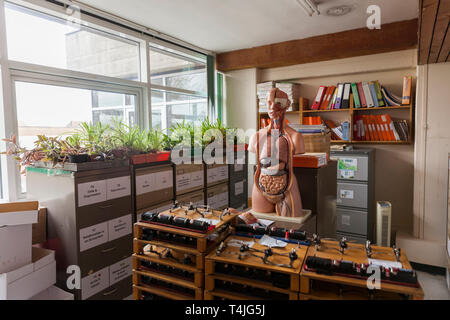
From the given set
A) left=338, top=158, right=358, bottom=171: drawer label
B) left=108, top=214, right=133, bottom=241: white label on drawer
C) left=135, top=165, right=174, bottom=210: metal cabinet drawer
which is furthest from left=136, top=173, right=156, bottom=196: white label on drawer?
left=338, top=158, right=358, bottom=171: drawer label

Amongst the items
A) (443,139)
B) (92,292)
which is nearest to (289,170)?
(92,292)

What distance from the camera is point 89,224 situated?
2.01m

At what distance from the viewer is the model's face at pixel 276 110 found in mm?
1869

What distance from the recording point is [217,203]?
10.7 feet

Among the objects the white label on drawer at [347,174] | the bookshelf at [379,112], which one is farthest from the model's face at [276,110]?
the bookshelf at [379,112]

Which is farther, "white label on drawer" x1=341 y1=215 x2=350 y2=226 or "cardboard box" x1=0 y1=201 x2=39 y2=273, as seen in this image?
"white label on drawer" x1=341 y1=215 x2=350 y2=226

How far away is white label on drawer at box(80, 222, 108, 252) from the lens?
6.49 feet

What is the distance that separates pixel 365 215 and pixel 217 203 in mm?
1712

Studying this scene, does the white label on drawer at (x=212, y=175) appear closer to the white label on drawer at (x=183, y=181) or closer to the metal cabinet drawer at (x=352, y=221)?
the white label on drawer at (x=183, y=181)

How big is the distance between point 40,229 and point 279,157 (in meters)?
1.73

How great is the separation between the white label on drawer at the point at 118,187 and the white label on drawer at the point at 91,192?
4cm

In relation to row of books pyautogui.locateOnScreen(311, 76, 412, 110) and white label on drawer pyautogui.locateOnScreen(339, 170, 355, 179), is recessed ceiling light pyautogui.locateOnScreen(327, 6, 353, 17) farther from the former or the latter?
white label on drawer pyautogui.locateOnScreen(339, 170, 355, 179)

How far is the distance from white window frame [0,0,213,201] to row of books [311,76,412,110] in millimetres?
2106

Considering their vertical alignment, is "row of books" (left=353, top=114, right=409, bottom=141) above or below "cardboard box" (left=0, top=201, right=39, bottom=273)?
above
